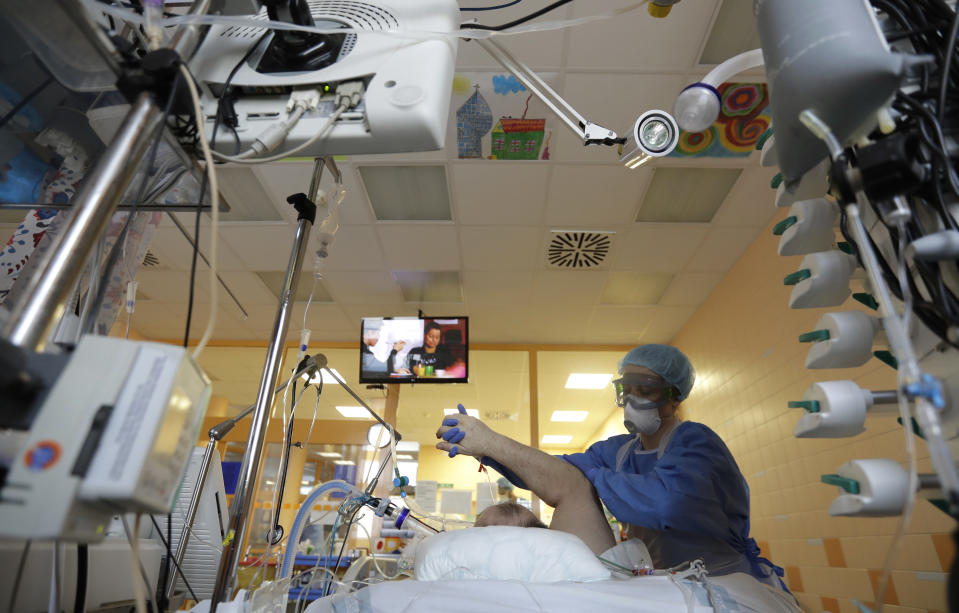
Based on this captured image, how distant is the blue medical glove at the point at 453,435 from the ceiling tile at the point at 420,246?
226cm

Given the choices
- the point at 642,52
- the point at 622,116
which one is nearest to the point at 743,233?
the point at 622,116

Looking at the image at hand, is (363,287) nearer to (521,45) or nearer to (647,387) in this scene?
(521,45)

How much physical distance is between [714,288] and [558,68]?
101 inches

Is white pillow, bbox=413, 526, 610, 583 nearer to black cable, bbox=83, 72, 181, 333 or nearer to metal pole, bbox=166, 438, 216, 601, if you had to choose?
metal pole, bbox=166, 438, 216, 601

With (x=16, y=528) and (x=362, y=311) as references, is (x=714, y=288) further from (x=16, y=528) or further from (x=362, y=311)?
(x=16, y=528)

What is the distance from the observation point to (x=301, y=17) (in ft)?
2.51

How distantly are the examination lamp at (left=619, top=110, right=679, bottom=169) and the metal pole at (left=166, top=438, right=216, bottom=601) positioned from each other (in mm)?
1423

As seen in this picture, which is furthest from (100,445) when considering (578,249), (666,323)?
(666,323)

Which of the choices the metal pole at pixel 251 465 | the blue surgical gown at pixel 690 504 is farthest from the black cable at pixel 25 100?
the blue surgical gown at pixel 690 504

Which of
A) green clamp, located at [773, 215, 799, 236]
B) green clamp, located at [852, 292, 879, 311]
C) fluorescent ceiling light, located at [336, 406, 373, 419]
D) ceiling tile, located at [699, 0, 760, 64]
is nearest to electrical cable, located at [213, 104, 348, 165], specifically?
green clamp, located at [773, 215, 799, 236]

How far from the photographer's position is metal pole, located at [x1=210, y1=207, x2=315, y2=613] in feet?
2.64

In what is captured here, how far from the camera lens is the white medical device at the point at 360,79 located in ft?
2.33

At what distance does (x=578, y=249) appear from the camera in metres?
3.64

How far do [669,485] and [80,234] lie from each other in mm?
1281
